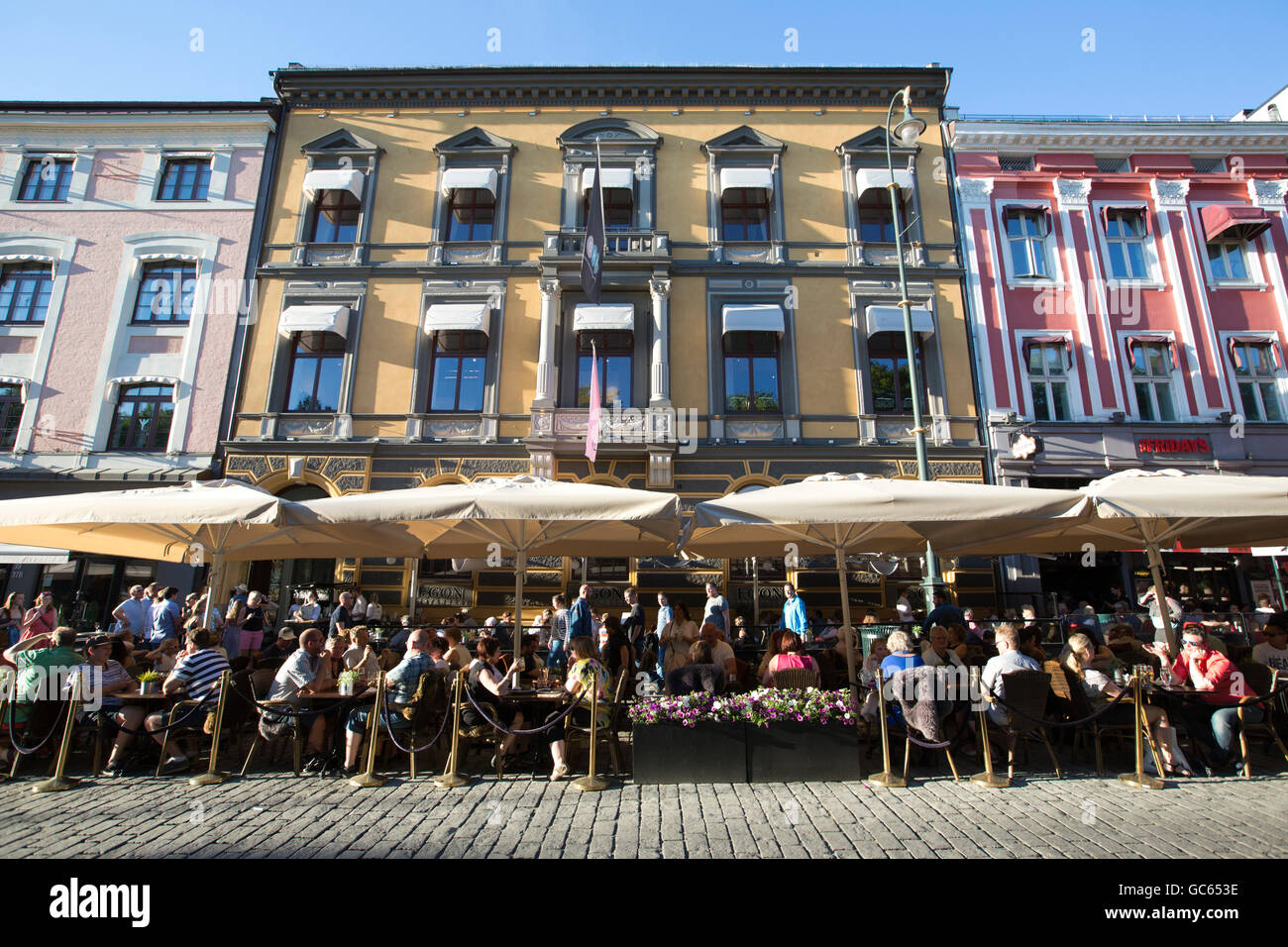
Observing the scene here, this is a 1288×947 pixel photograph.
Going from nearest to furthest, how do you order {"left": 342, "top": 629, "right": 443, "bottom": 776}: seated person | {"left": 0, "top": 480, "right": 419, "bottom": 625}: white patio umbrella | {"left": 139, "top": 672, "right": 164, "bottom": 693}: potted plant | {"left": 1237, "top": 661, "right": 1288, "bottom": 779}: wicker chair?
1. {"left": 1237, "top": 661, "right": 1288, "bottom": 779}: wicker chair
2. {"left": 342, "top": 629, "right": 443, "bottom": 776}: seated person
3. {"left": 139, "top": 672, "right": 164, "bottom": 693}: potted plant
4. {"left": 0, "top": 480, "right": 419, "bottom": 625}: white patio umbrella

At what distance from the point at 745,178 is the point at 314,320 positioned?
12.1 meters

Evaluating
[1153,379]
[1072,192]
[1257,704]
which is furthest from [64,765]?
[1072,192]

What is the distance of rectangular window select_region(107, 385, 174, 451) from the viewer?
16.9 metres

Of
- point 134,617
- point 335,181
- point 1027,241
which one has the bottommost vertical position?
point 134,617

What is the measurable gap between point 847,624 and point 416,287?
1488cm

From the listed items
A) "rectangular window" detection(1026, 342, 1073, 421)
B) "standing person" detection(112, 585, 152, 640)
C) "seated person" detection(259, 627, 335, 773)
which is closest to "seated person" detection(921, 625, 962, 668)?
"seated person" detection(259, 627, 335, 773)

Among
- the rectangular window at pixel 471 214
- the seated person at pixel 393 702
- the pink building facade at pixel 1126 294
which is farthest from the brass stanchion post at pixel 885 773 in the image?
the rectangular window at pixel 471 214

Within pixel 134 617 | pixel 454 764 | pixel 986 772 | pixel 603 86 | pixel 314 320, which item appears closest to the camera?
pixel 986 772

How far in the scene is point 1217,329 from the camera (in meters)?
17.5

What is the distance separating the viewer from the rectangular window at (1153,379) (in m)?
17.0

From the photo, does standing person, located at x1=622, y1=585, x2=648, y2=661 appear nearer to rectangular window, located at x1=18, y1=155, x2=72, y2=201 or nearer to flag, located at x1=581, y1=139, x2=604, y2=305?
flag, located at x1=581, y1=139, x2=604, y2=305

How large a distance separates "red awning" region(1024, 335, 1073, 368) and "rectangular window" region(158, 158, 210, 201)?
23344 millimetres

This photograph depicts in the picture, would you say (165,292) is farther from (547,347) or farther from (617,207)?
(617,207)

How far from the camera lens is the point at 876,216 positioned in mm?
18328
